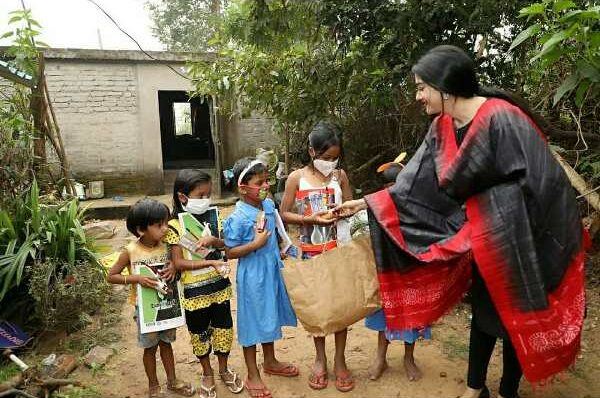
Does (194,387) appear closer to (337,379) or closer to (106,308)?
(337,379)

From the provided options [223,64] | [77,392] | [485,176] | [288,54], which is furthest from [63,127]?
[485,176]

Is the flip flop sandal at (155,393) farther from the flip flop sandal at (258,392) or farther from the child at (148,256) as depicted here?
the flip flop sandal at (258,392)

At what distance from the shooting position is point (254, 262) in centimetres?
267

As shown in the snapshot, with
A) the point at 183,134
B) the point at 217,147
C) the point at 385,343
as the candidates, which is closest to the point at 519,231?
the point at 385,343

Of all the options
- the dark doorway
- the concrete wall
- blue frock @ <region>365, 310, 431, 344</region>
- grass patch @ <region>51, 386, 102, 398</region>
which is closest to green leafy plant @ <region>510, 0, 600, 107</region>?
blue frock @ <region>365, 310, 431, 344</region>

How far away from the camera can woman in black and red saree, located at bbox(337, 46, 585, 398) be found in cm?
192

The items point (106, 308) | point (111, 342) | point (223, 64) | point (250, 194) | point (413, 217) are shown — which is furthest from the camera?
point (223, 64)

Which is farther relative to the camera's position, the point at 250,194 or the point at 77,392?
the point at 77,392

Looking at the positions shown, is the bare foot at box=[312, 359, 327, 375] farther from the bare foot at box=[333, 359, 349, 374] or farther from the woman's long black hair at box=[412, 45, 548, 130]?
the woman's long black hair at box=[412, 45, 548, 130]

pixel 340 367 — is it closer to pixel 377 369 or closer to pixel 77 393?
pixel 377 369

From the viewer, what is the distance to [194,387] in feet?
9.55

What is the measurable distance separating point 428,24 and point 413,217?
221 centimetres

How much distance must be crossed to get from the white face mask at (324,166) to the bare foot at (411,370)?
4.07ft

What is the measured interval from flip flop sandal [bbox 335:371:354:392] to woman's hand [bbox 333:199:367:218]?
0.96m
